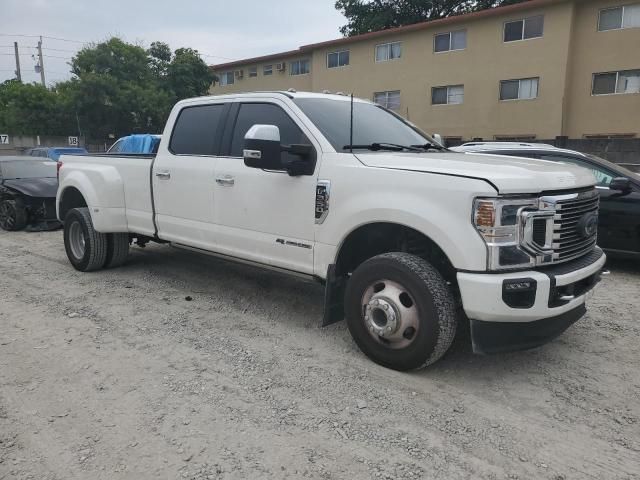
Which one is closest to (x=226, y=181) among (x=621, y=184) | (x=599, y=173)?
(x=621, y=184)

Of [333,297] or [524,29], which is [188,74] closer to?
[524,29]

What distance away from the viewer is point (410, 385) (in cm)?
347

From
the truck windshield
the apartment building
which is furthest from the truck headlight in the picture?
the apartment building

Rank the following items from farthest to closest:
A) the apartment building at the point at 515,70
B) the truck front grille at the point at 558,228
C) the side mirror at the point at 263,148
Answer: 1. the apartment building at the point at 515,70
2. the side mirror at the point at 263,148
3. the truck front grille at the point at 558,228

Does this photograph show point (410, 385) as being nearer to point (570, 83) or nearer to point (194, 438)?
point (194, 438)

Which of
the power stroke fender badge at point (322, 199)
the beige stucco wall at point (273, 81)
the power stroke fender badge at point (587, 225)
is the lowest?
the power stroke fender badge at point (587, 225)

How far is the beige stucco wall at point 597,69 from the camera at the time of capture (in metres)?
20.6

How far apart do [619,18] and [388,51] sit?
10.8 m

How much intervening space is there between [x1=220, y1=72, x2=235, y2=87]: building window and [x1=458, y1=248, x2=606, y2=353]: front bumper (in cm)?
3741

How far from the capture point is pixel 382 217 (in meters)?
3.55

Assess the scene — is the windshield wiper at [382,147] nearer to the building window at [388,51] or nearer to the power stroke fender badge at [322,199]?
the power stroke fender badge at [322,199]

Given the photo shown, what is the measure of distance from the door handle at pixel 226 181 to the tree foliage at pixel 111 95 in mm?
34343

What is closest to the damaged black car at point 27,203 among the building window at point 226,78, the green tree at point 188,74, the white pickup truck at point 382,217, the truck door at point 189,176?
the white pickup truck at point 382,217

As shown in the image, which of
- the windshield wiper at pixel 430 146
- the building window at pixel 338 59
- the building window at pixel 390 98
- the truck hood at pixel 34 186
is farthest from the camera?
the building window at pixel 338 59
